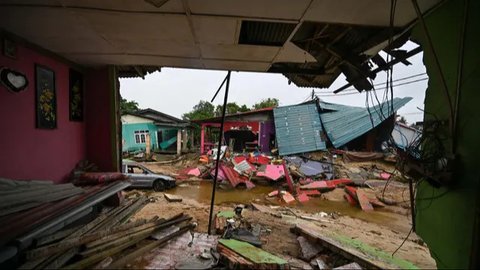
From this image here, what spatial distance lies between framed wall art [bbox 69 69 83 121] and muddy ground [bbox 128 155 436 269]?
A: 2501mm

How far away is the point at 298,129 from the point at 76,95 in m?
12.9

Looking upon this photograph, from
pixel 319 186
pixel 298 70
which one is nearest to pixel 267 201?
pixel 319 186

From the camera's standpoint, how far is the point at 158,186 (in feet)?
33.0

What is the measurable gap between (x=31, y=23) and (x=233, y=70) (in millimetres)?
2758

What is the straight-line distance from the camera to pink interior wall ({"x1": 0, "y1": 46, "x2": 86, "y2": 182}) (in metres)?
3.13

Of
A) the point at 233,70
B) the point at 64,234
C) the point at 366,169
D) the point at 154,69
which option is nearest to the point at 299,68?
the point at 233,70

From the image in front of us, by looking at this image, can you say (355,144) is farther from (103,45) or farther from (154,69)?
(103,45)

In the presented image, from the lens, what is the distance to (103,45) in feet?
11.4

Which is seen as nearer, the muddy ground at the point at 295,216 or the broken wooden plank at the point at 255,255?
the broken wooden plank at the point at 255,255

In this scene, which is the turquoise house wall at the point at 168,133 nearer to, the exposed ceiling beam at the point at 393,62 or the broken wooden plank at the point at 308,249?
the broken wooden plank at the point at 308,249

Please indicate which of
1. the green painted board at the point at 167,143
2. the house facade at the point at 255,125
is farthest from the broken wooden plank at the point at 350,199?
the green painted board at the point at 167,143

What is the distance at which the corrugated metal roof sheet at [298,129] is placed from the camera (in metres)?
15.2

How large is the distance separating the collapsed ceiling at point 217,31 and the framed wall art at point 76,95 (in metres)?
0.35

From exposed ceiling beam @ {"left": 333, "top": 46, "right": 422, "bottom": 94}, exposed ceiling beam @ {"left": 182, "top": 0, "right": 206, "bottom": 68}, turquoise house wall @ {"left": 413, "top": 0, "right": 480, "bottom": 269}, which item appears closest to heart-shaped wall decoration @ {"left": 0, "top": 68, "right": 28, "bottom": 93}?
exposed ceiling beam @ {"left": 182, "top": 0, "right": 206, "bottom": 68}
